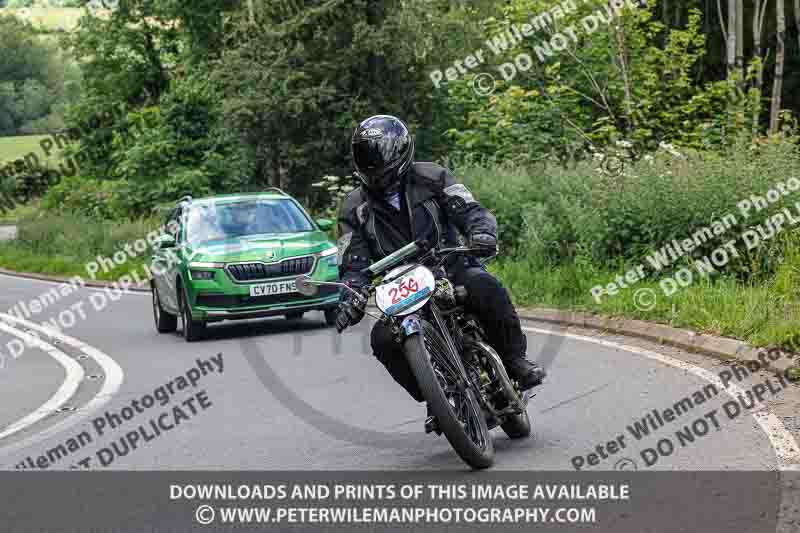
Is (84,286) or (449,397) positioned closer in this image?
(449,397)

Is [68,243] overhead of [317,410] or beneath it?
beneath

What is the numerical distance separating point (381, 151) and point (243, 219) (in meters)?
8.75

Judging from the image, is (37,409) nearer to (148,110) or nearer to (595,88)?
(595,88)

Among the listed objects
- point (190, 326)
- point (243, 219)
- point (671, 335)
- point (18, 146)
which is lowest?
point (18, 146)

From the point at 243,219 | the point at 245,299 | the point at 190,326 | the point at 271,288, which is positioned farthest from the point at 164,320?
the point at 271,288

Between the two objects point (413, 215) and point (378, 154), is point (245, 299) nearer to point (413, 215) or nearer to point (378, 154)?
point (413, 215)

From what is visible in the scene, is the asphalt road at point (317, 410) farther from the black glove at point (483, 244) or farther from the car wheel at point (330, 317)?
the black glove at point (483, 244)

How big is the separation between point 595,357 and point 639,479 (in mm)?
4357

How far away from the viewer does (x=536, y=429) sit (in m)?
7.43

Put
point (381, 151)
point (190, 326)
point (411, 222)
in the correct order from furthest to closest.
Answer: point (190, 326) → point (411, 222) → point (381, 151)

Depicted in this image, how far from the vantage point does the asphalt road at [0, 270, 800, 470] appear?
6758 millimetres

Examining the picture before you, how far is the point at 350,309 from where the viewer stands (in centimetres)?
630

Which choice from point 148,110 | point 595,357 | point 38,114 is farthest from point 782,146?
point 38,114

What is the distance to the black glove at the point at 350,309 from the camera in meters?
6.30
